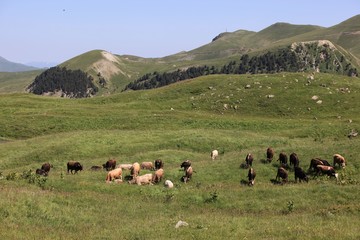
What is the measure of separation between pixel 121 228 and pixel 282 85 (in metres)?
64.1

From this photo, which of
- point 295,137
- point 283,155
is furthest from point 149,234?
point 295,137

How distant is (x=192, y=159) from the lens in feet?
131

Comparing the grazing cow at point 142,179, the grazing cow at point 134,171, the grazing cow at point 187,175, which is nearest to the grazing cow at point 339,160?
the grazing cow at point 187,175

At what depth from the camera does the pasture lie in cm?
1888

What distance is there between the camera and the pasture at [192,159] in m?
18.9

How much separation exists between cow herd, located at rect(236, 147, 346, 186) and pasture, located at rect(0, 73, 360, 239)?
0.67 metres

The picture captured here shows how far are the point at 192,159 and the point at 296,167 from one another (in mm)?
13170

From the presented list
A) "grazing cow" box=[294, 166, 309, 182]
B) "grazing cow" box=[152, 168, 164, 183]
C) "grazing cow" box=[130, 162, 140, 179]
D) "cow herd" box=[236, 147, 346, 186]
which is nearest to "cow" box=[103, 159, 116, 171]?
"grazing cow" box=[130, 162, 140, 179]

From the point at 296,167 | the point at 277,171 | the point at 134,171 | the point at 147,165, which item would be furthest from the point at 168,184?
the point at 296,167

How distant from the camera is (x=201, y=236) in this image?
17.1 m

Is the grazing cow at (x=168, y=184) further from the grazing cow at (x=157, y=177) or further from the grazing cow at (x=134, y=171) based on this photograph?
the grazing cow at (x=134, y=171)

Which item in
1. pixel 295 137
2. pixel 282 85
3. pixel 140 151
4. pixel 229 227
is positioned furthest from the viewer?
pixel 282 85

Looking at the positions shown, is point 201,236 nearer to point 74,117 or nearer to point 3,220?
point 3,220

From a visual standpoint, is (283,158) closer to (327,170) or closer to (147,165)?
(327,170)
